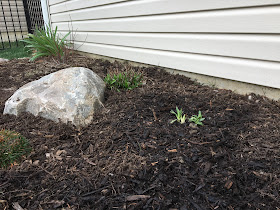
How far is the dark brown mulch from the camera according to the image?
131 cm

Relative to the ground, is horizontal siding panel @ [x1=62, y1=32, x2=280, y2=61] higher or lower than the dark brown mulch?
higher

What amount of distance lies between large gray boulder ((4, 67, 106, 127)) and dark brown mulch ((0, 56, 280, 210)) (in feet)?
0.35

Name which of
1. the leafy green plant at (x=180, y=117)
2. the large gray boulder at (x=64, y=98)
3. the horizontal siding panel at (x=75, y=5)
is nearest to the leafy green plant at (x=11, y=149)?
the large gray boulder at (x=64, y=98)

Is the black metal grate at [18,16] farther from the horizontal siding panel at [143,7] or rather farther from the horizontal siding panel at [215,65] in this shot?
the horizontal siding panel at [215,65]

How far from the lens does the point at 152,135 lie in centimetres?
183

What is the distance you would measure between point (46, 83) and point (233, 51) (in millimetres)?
2138

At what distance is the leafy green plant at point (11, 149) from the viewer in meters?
1.62

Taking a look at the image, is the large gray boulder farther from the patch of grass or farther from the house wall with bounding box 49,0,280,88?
the patch of grass

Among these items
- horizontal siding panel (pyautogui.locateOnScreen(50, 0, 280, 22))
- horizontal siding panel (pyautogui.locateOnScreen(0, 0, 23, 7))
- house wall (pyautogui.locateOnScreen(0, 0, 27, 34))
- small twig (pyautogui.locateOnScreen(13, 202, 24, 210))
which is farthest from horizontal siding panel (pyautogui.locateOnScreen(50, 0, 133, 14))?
horizontal siding panel (pyautogui.locateOnScreen(0, 0, 23, 7))

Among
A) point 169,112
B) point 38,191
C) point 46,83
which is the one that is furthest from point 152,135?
point 46,83

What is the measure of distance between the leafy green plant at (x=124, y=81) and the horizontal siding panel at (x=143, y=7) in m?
0.99

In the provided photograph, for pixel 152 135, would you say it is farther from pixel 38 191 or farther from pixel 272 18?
pixel 272 18

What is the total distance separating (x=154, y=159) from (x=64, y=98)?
A: 1.22 metres

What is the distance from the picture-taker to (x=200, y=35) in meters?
2.65
